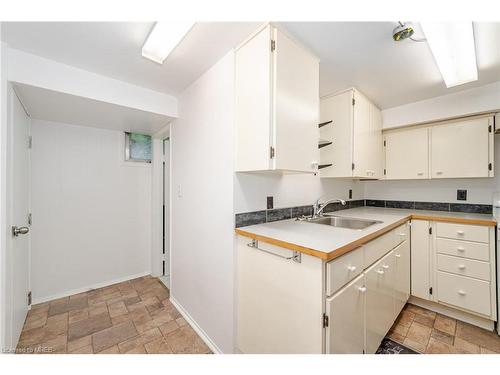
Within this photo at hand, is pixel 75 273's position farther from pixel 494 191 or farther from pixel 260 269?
pixel 494 191

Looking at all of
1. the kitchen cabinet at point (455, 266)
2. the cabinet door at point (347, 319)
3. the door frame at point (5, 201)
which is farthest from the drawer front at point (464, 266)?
the door frame at point (5, 201)

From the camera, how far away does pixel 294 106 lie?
1.27 meters

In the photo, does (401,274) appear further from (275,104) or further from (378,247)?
(275,104)

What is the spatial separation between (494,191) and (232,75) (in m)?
2.89

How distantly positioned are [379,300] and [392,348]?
0.48 metres

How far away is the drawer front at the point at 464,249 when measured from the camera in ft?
5.79

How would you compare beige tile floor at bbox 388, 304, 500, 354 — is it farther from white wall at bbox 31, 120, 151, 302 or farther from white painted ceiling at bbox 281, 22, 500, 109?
white wall at bbox 31, 120, 151, 302

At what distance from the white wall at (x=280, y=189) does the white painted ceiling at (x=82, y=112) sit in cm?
123

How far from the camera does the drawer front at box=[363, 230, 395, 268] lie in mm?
1303

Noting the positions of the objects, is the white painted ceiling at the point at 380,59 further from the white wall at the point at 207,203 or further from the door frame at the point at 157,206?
the door frame at the point at 157,206

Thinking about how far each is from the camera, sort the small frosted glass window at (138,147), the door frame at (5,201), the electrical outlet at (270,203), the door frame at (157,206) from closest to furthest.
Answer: the door frame at (5,201) → the electrical outlet at (270,203) → the small frosted glass window at (138,147) → the door frame at (157,206)

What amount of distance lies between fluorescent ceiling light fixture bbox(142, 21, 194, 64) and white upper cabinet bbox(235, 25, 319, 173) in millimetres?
372

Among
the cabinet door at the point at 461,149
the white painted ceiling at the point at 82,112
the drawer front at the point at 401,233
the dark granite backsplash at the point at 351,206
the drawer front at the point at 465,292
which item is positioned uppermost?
the white painted ceiling at the point at 82,112
